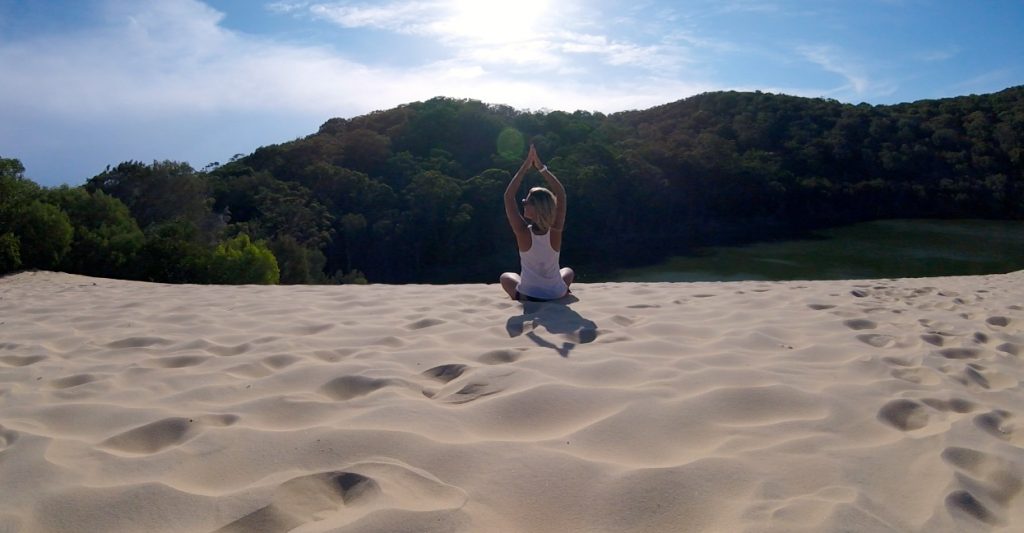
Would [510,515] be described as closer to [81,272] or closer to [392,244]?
[81,272]

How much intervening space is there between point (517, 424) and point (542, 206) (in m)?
2.77

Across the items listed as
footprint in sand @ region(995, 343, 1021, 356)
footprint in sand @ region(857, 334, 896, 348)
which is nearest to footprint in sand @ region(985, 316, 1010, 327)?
footprint in sand @ region(995, 343, 1021, 356)

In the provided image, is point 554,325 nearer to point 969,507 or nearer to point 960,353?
point 960,353

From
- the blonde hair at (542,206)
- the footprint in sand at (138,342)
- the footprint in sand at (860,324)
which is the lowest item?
the footprint in sand at (860,324)

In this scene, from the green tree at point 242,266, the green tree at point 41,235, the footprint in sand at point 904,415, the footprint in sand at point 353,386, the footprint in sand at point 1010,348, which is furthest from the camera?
the green tree at point 242,266

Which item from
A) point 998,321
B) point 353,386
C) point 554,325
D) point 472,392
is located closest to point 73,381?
point 353,386

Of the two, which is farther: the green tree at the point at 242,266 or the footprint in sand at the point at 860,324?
the green tree at the point at 242,266

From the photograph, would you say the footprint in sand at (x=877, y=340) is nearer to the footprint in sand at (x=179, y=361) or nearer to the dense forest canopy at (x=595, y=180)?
Answer: the footprint in sand at (x=179, y=361)

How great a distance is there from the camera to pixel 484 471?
188 centimetres

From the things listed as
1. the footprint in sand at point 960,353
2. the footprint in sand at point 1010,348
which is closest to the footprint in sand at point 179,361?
the footprint in sand at point 960,353

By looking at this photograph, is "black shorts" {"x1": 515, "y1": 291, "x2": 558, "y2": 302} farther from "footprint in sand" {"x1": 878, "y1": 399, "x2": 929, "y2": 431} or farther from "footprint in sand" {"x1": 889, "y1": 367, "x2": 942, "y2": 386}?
"footprint in sand" {"x1": 878, "y1": 399, "x2": 929, "y2": 431}

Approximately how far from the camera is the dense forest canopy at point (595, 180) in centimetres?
2025

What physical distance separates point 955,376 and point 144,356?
12.5 ft

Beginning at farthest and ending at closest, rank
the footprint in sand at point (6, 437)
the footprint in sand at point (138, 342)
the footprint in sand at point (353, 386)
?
the footprint in sand at point (138, 342) → the footprint in sand at point (353, 386) → the footprint in sand at point (6, 437)
